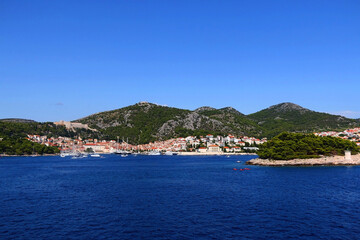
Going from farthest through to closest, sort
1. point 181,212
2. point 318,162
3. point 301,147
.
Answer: point 301,147, point 318,162, point 181,212

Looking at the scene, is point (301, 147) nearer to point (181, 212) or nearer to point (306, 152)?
point (306, 152)

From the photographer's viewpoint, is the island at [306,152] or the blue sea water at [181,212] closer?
the blue sea water at [181,212]

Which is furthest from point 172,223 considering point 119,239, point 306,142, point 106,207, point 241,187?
point 306,142

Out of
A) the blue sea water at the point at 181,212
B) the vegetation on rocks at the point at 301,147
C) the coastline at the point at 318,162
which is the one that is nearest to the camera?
the blue sea water at the point at 181,212

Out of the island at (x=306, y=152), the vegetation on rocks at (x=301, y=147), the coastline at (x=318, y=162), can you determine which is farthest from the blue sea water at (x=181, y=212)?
the vegetation on rocks at (x=301, y=147)

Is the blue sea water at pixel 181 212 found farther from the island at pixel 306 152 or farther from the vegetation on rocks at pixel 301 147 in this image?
the vegetation on rocks at pixel 301 147

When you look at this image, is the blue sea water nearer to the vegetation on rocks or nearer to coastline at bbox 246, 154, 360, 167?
coastline at bbox 246, 154, 360, 167

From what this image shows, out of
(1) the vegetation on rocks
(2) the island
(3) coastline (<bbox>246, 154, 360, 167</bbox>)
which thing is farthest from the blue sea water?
(1) the vegetation on rocks

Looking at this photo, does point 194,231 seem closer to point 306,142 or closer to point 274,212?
point 274,212

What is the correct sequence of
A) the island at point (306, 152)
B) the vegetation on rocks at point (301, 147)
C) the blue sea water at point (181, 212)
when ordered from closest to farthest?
the blue sea water at point (181, 212), the island at point (306, 152), the vegetation on rocks at point (301, 147)

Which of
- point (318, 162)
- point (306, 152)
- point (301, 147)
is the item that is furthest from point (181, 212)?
point (306, 152)

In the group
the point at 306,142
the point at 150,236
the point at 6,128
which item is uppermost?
the point at 6,128
